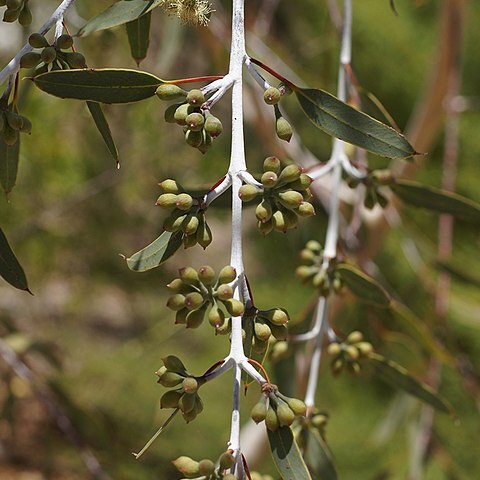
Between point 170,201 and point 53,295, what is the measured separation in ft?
6.16

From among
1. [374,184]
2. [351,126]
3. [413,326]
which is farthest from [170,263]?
[351,126]

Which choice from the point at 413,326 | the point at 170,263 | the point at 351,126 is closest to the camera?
the point at 351,126

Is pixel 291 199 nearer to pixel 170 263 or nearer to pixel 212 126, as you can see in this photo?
pixel 212 126

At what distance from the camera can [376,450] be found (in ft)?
4.68

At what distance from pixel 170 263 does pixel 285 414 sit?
5.70 feet

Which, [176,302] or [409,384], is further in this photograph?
[409,384]

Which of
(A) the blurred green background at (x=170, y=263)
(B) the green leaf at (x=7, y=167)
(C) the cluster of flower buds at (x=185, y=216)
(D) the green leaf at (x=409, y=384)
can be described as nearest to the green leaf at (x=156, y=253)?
(C) the cluster of flower buds at (x=185, y=216)

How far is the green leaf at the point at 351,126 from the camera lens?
0.41 metres

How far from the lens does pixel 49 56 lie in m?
0.36

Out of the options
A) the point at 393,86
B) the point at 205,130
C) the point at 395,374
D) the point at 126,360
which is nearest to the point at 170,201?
the point at 205,130

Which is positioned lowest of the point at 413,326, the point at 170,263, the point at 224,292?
the point at 170,263

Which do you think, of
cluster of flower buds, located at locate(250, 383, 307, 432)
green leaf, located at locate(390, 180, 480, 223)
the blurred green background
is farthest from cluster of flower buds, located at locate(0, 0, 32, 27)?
the blurred green background

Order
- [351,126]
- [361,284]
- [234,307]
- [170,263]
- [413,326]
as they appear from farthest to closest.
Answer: [170,263], [413,326], [361,284], [351,126], [234,307]

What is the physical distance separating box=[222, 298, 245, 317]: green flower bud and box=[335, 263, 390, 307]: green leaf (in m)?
0.22
